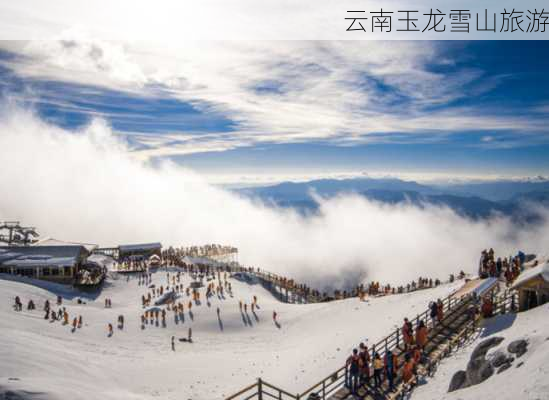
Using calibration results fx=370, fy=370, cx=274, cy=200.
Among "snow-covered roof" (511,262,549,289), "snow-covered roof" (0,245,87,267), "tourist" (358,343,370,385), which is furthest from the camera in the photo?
"snow-covered roof" (0,245,87,267)

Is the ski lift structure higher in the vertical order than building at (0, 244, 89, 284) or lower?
higher

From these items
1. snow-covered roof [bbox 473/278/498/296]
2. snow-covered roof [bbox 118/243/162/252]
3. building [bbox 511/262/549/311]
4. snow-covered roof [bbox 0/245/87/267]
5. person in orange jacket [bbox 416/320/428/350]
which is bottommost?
snow-covered roof [bbox 118/243/162/252]

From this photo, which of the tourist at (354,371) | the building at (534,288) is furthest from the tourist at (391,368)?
the building at (534,288)

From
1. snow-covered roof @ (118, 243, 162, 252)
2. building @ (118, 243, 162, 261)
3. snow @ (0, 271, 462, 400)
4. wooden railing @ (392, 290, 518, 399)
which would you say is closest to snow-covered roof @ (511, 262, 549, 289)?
wooden railing @ (392, 290, 518, 399)

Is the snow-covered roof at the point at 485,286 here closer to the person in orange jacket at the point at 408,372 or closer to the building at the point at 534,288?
the building at the point at 534,288

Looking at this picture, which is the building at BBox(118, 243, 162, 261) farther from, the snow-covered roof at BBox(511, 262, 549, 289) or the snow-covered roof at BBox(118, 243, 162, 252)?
the snow-covered roof at BBox(511, 262, 549, 289)

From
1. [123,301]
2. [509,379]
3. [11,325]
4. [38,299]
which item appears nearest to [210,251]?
[123,301]
